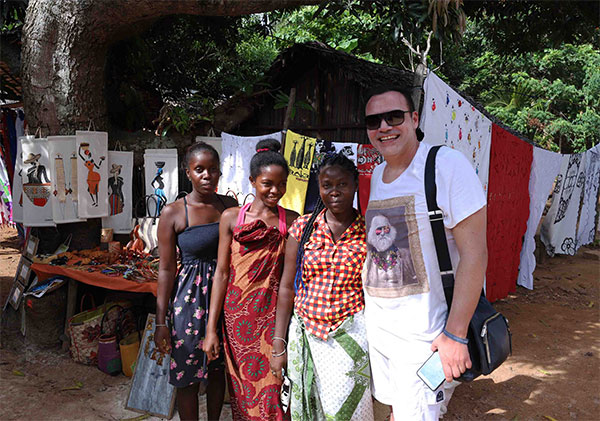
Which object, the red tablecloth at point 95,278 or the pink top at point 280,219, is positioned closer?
the pink top at point 280,219

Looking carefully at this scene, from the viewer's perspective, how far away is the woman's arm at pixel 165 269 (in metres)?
2.22

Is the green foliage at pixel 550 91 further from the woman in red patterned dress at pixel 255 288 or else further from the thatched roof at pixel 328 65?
the woman in red patterned dress at pixel 255 288

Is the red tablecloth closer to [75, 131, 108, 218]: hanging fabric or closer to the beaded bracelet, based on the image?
[75, 131, 108, 218]: hanging fabric

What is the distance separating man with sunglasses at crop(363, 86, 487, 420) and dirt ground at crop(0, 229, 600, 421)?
1.84 m

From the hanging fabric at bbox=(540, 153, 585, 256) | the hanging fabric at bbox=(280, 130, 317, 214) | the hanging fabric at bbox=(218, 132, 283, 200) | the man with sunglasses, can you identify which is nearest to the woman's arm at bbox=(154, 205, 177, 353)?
the man with sunglasses

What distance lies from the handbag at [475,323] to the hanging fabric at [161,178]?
3.56m

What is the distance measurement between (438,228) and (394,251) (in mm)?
197

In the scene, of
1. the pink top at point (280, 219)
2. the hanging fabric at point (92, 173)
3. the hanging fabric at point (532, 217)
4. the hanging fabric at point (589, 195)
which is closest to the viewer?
the pink top at point (280, 219)

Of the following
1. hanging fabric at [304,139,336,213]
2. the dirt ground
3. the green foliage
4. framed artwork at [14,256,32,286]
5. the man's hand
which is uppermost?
the green foliage

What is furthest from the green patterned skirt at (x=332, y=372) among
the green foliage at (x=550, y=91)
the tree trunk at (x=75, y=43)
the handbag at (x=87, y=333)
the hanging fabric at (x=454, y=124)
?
the green foliage at (x=550, y=91)

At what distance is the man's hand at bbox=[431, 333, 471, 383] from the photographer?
1444 mm

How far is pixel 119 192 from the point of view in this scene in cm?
441

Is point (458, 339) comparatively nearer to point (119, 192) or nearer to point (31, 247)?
point (119, 192)

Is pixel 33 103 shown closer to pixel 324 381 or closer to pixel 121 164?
pixel 121 164
